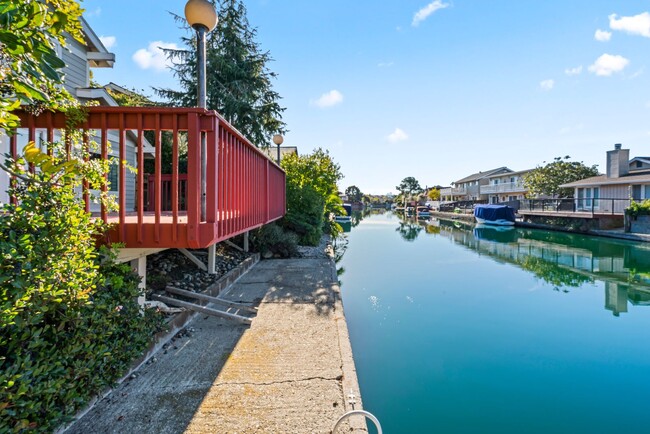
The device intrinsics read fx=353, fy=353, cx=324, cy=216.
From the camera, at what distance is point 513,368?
15.6 feet

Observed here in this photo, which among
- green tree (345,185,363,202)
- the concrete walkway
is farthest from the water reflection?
green tree (345,185,363,202)

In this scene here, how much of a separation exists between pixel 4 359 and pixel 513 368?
17.3ft

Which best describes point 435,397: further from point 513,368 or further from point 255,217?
point 255,217

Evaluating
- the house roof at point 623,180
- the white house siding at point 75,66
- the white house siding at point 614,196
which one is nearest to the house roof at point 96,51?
the white house siding at point 75,66

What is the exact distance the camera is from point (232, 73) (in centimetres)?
1686

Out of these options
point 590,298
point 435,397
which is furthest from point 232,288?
point 590,298

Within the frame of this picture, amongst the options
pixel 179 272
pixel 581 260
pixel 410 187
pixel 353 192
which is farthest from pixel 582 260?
pixel 410 187

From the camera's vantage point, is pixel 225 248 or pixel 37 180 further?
pixel 225 248

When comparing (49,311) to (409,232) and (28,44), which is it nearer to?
(28,44)

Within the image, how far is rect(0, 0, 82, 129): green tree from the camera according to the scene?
187 cm

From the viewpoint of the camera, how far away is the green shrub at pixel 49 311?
1960 millimetres

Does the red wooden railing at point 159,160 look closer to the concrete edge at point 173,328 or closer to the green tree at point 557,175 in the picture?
the concrete edge at point 173,328

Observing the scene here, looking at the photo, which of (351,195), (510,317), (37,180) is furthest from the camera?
(351,195)

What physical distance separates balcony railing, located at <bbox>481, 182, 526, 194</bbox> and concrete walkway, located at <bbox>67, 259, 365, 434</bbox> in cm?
4247
